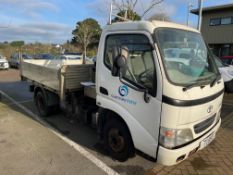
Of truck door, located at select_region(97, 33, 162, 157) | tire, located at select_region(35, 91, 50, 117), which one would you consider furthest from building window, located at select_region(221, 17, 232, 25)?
truck door, located at select_region(97, 33, 162, 157)

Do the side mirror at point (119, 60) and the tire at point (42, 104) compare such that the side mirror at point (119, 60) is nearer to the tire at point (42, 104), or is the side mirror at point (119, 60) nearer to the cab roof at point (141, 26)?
the cab roof at point (141, 26)

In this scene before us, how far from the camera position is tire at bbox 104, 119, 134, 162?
12.1 ft

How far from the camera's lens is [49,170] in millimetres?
3713

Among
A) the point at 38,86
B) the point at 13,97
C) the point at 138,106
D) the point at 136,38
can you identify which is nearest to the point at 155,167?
the point at 138,106

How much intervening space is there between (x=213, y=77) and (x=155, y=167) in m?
1.81

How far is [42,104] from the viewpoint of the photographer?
21.0 ft

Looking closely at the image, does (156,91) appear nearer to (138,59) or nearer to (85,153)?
(138,59)

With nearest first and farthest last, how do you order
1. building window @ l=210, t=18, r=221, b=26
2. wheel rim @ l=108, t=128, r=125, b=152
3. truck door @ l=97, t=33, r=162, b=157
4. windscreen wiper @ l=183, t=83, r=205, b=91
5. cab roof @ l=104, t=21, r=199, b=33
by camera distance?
1. windscreen wiper @ l=183, t=83, r=205, b=91
2. truck door @ l=97, t=33, r=162, b=157
3. cab roof @ l=104, t=21, r=199, b=33
4. wheel rim @ l=108, t=128, r=125, b=152
5. building window @ l=210, t=18, r=221, b=26

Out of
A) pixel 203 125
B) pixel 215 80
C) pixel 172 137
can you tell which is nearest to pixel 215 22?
pixel 215 80

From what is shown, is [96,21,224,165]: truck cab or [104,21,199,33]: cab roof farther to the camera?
[104,21,199,33]: cab roof

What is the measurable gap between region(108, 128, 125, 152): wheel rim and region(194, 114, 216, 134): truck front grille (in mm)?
1207

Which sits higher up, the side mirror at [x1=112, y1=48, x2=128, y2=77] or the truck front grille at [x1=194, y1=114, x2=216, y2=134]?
the side mirror at [x1=112, y1=48, x2=128, y2=77]

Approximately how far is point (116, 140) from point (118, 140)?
5 cm

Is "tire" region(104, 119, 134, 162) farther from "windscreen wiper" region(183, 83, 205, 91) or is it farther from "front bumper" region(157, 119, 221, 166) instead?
"windscreen wiper" region(183, 83, 205, 91)
